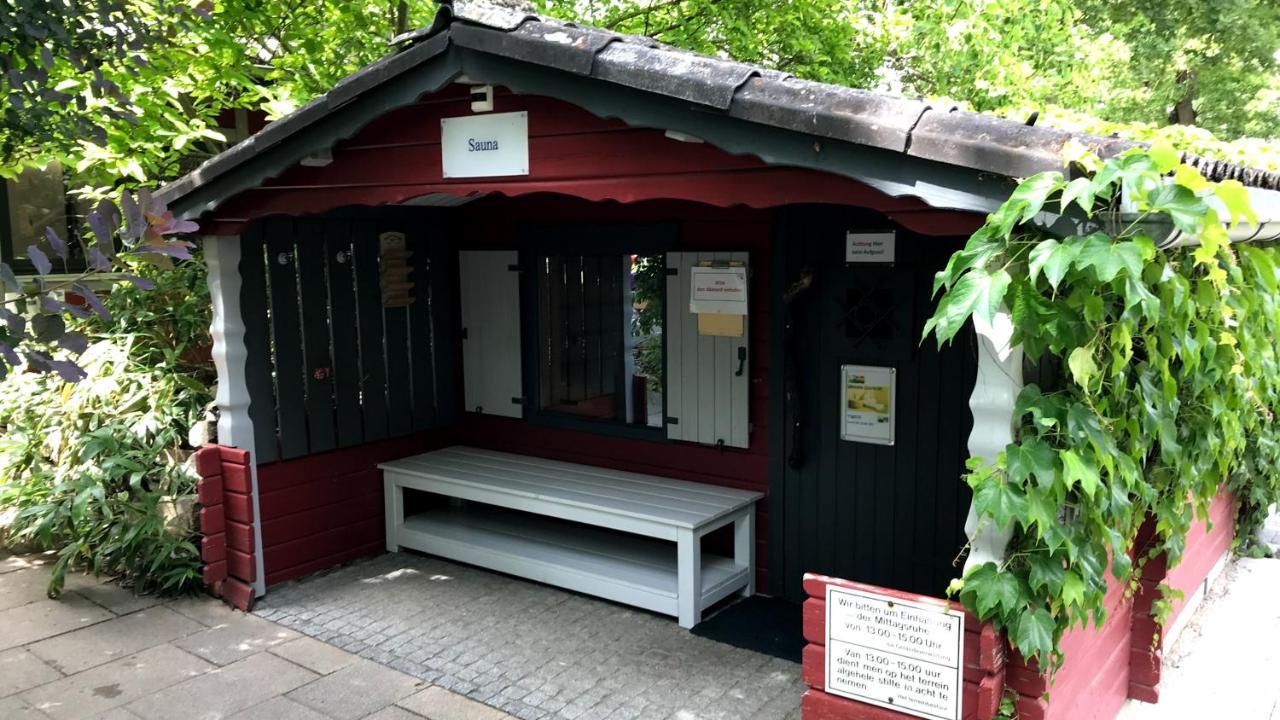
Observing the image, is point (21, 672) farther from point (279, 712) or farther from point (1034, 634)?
point (1034, 634)

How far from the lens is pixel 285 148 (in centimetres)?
→ 470

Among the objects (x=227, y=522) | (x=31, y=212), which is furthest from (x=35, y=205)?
(x=227, y=522)

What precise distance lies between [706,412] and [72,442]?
4.05 meters

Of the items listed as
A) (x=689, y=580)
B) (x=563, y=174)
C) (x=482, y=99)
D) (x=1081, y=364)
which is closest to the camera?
(x=1081, y=364)

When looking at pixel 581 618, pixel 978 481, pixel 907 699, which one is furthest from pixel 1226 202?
pixel 581 618

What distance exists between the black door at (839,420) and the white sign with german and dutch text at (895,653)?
174 centimetres

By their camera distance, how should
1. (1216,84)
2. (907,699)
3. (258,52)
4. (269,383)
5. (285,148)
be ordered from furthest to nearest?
(1216,84)
(258,52)
(269,383)
(285,148)
(907,699)

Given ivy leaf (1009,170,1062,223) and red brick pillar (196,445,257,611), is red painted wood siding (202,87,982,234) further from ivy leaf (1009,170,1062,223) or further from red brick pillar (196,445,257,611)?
red brick pillar (196,445,257,611)

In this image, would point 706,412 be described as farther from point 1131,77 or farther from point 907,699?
point 1131,77

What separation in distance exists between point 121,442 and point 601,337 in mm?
3096

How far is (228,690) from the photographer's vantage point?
4.59m

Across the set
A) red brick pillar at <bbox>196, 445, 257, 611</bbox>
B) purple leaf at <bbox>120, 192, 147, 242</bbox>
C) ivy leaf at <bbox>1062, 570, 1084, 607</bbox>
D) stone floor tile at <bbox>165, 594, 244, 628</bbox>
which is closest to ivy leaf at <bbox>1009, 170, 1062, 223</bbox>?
ivy leaf at <bbox>1062, 570, 1084, 607</bbox>

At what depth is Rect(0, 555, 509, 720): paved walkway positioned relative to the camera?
14.4ft


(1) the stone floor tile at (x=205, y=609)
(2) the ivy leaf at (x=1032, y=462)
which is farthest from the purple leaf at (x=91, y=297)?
(1) the stone floor tile at (x=205, y=609)
